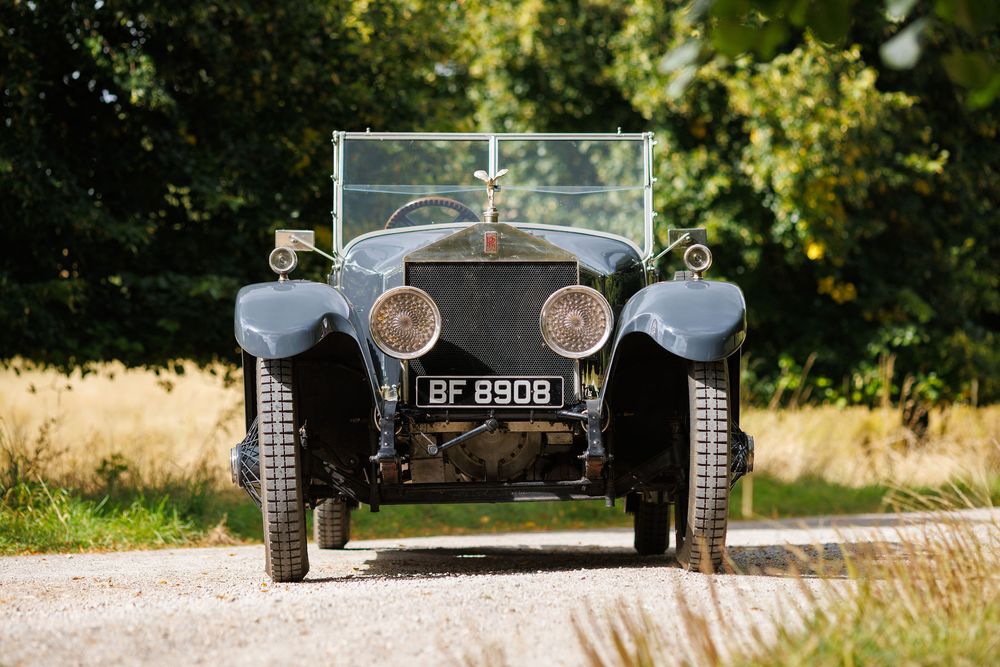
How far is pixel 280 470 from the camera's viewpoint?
562 centimetres

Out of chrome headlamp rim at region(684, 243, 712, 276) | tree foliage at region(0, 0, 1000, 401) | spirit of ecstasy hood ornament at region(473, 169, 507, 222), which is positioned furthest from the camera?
tree foliage at region(0, 0, 1000, 401)

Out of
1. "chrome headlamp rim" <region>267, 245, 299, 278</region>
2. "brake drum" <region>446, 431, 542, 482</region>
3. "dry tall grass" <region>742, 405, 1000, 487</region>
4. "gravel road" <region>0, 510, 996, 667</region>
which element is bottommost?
"dry tall grass" <region>742, 405, 1000, 487</region>

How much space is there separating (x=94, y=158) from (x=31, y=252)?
3.36ft

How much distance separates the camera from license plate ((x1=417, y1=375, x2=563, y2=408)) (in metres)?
5.83

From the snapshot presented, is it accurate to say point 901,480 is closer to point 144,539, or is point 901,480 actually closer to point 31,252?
point 144,539

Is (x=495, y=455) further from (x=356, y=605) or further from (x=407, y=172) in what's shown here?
(x=407, y=172)

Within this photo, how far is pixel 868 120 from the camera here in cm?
1361

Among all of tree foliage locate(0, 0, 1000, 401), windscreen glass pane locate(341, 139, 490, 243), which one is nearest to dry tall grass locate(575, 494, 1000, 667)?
windscreen glass pane locate(341, 139, 490, 243)

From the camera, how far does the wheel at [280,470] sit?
5617 mm

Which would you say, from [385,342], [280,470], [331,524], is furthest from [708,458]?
[331,524]

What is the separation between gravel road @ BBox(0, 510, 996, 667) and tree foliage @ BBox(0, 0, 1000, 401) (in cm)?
361

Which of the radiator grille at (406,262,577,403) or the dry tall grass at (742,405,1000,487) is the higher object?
the radiator grille at (406,262,577,403)

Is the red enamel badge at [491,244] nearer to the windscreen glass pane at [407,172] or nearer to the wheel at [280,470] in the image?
Result: the wheel at [280,470]

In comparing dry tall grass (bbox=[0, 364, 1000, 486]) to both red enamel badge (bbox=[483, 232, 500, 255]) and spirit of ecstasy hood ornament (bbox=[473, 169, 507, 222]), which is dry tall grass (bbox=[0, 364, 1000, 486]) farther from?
red enamel badge (bbox=[483, 232, 500, 255])
